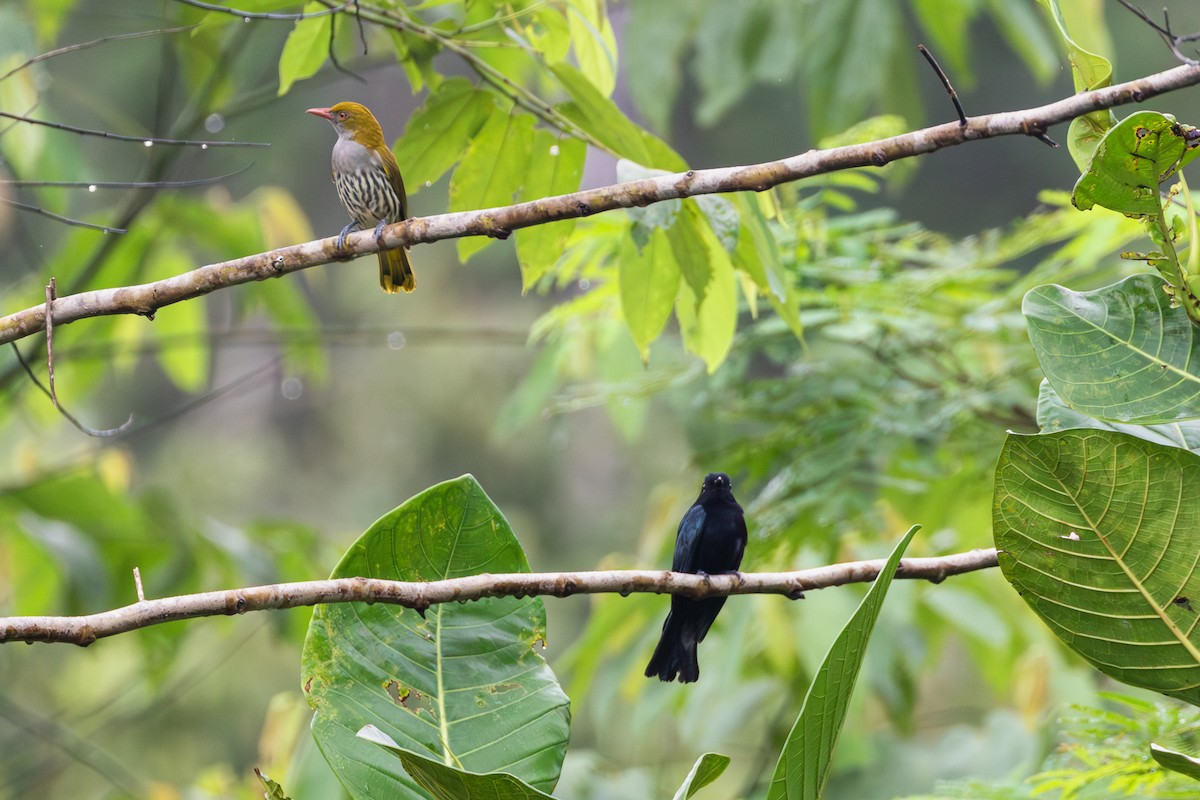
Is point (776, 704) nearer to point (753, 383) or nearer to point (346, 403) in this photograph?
point (753, 383)

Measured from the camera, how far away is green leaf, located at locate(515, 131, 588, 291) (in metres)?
2.20

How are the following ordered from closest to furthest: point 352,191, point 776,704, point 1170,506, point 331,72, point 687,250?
point 1170,506, point 687,250, point 352,191, point 331,72, point 776,704

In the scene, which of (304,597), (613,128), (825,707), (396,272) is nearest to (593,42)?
(613,128)

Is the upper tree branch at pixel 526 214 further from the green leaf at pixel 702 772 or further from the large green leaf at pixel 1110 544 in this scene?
the green leaf at pixel 702 772

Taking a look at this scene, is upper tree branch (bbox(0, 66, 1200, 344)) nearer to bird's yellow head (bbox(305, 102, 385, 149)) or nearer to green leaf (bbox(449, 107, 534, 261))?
green leaf (bbox(449, 107, 534, 261))

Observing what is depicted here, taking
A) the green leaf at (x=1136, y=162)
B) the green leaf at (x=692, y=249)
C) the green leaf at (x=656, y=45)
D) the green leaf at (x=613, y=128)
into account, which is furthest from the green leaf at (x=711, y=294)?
the green leaf at (x=656, y=45)

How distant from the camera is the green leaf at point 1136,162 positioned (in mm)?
1206

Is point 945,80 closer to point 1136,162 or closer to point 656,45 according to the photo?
point 1136,162

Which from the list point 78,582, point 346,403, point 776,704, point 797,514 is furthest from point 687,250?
point 346,403

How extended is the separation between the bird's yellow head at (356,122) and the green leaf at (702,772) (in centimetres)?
184

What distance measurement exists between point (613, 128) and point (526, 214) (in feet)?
2.35

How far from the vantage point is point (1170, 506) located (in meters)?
1.22

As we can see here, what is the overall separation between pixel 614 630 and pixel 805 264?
51.0 inches

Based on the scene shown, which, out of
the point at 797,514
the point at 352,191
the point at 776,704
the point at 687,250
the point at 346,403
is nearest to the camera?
the point at 687,250
